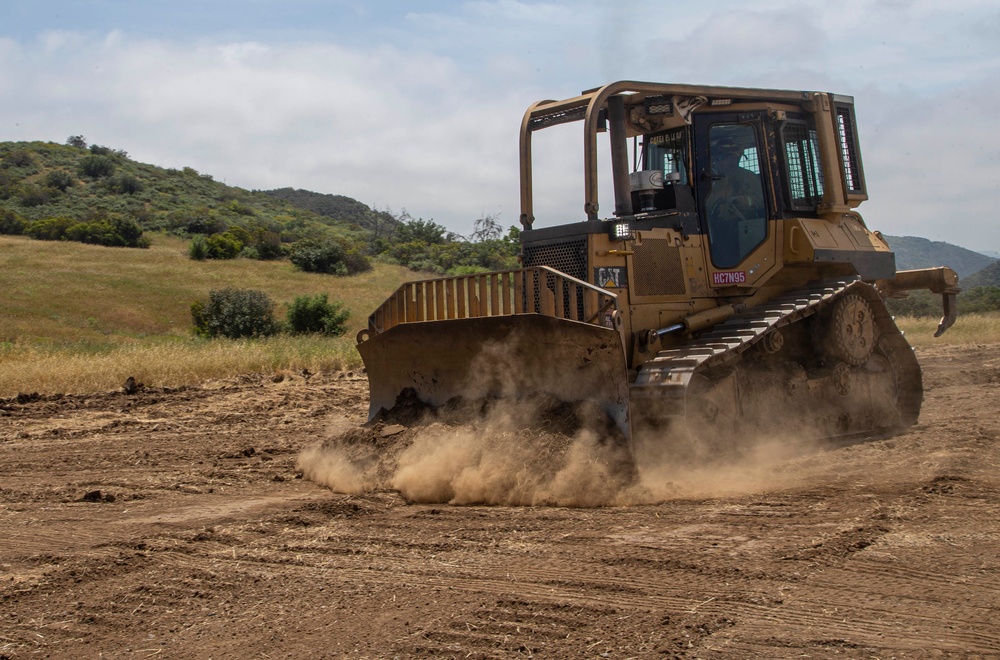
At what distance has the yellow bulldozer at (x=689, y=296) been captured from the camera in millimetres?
7734

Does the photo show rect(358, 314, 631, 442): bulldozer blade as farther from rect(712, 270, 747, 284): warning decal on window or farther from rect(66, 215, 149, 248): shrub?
rect(66, 215, 149, 248): shrub

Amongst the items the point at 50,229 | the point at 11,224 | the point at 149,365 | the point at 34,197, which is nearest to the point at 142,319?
the point at 50,229

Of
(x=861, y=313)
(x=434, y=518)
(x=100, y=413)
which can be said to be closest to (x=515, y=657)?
(x=434, y=518)

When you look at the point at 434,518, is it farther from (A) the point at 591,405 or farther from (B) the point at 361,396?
(B) the point at 361,396

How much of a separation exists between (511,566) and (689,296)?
4.64 m

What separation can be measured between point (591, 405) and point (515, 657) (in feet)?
12.1

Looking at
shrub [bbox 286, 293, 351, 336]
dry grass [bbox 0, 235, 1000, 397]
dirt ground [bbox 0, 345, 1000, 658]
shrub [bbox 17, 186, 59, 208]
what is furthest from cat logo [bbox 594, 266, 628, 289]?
shrub [bbox 17, 186, 59, 208]

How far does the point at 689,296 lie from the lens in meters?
9.13

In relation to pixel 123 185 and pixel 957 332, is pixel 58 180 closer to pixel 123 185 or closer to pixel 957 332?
pixel 123 185

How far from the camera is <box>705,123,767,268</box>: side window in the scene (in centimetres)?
941

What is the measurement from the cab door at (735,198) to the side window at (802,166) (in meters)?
0.38

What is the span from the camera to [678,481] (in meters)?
7.37

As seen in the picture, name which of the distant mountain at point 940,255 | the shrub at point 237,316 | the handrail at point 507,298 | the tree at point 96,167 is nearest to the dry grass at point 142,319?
the shrub at point 237,316

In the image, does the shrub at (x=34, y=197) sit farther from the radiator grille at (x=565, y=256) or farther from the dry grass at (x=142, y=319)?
the radiator grille at (x=565, y=256)
